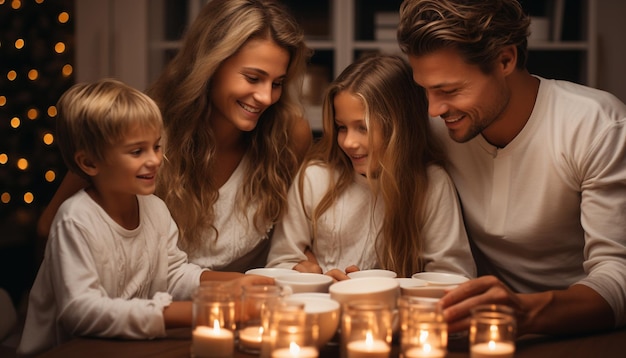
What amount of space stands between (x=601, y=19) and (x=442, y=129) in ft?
5.58

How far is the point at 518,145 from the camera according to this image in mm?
1887

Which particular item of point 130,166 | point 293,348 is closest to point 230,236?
point 130,166

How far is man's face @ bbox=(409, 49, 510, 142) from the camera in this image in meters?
1.82

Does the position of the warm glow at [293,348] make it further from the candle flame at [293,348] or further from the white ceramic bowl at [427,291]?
the white ceramic bowl at [427,291]

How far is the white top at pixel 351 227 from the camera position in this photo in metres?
1.92

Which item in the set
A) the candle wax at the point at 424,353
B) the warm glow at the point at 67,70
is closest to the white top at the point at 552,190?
the candle wax at the point at 424,353

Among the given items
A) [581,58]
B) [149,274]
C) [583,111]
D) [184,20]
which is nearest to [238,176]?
[149,274]

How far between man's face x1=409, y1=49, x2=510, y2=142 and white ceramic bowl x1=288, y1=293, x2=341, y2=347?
2.58ft

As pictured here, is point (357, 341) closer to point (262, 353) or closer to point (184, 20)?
point (262, 353)

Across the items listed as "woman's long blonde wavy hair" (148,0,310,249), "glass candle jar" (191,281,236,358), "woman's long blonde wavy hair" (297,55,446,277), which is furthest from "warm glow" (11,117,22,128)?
"glass candle jar" (191,281,236,358)

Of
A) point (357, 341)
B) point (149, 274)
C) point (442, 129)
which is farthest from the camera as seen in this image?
point (442, 129)

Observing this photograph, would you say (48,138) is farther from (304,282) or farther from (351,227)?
(304,282)

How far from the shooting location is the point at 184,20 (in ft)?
11.7

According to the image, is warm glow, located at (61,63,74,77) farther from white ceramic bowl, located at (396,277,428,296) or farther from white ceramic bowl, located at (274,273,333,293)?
white ceramic bowl, located at (396,277,428,296)
